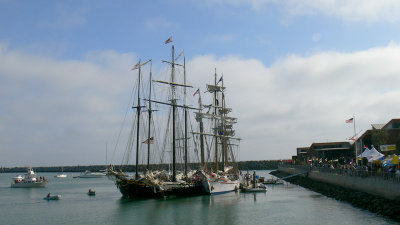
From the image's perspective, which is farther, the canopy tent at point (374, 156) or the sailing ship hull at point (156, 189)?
the sailing ship hull at point (156, 189)

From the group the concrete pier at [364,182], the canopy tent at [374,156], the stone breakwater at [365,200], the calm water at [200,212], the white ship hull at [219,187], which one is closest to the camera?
the stone breakwater at [365,200]

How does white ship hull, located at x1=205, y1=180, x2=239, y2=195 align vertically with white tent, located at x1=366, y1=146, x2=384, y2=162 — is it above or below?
below

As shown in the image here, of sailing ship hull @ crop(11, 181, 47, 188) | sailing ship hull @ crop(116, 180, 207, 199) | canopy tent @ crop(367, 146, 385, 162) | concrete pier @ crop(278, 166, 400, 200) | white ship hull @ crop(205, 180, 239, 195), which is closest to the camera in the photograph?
concrete pier @ crop(278, 166, 400, 200)

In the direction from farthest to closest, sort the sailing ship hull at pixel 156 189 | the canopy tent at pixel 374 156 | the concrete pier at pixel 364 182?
the sailing ship hull at pixel 156 189
the canopy tent at pixel 374 156
the concrete pier at pixel 364 182

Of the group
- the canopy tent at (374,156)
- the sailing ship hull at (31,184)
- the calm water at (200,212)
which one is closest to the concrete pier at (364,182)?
the canopy tent at (374,156)

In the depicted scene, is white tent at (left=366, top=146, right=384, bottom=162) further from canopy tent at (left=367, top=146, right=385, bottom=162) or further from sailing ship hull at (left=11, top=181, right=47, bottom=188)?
sailing ship hull at (left=11, top=181, right=47, bottom=188)

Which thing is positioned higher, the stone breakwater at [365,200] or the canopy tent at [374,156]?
the canopy tent at [374,156]

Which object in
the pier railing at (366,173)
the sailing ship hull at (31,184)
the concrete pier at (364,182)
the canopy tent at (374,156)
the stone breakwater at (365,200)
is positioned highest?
the canopy tent at (374,156)

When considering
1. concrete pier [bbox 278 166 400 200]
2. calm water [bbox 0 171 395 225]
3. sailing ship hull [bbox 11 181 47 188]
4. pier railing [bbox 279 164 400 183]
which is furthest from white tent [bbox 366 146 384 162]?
sailing ship hull [bbox 11 181 47 188]

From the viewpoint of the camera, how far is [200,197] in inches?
2250

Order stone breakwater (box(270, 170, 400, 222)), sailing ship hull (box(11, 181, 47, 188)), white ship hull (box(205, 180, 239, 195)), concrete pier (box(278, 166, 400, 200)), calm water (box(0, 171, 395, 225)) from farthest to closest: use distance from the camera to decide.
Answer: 1. sailing ship hull (box(11, 181, 47, 188))
2. white ship hull (box(205, 180, 239, 195))
3. calm water (box(0, 171, 395, 225))
4. concrete pier (box(278, 166, 400, 200))
5. stone breakwater (box(270, 170, 400, 222))

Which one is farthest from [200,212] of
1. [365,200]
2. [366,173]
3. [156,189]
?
[366,173]

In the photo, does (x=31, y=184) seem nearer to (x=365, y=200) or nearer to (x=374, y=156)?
(x=374, y=156)

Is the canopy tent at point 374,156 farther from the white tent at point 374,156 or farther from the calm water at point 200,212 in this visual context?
the calm water at point 200,212
